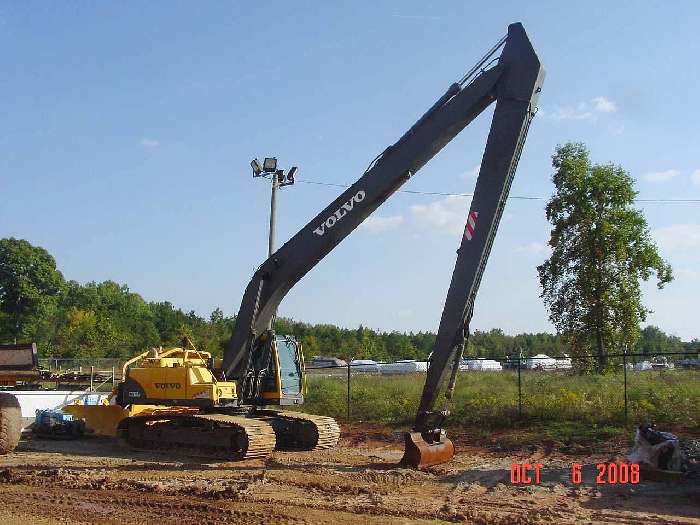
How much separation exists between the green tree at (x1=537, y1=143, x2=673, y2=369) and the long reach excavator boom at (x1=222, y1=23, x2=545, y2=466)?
1436 centimetres

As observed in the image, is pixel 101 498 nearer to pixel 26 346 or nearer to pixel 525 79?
pixel 26 346

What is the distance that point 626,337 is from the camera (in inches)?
1029

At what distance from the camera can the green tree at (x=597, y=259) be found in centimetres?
2591

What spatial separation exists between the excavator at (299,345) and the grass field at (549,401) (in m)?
5.07

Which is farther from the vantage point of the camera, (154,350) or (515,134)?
(154,350)

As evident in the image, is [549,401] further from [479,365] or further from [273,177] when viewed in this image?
[479,365]

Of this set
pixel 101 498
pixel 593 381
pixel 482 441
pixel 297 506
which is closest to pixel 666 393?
pixel 593 381

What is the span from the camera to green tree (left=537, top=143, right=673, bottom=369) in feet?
85.0

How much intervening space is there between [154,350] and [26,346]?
2.71 metres

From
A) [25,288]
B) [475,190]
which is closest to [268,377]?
[475,190]

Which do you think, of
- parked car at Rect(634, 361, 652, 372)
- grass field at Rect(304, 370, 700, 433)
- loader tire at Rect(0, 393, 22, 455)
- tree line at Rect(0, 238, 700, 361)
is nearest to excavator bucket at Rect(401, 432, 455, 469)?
grass field at Rect(304, 370, 700, 433)

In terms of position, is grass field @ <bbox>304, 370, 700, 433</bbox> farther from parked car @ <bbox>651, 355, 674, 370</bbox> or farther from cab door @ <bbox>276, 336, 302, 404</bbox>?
cab door @ <bbox>276, 336, 302, 404</bbox>

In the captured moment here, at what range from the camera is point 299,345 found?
51.9 feet

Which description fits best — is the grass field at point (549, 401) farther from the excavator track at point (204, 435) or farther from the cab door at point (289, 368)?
the excavator track at point (204, 435)
